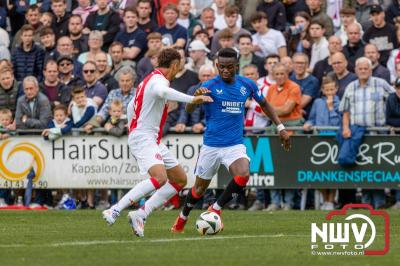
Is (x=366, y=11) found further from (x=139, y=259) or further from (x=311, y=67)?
(x=139, y=259)

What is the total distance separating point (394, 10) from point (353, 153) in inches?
160

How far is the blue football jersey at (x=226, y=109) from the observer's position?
15.6m

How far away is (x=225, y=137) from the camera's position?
617 inches

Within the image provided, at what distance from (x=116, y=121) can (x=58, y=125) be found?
1205 mm

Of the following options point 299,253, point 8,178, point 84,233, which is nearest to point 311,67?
point 8,178

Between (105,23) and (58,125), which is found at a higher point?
(105,23)

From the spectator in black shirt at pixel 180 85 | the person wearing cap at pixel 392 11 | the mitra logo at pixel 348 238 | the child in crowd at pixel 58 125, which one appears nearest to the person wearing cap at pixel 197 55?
the spectator in black shirt at pixel 180 85

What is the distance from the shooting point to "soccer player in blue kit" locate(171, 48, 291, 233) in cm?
1549

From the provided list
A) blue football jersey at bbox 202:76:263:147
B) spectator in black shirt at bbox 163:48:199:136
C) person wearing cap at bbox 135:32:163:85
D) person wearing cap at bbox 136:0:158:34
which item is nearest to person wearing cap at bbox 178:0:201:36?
person wearing cap at bbox 136:0:158:34

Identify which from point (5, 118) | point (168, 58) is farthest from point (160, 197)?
point (5, 118)

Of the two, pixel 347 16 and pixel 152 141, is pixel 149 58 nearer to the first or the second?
pixel 347 16

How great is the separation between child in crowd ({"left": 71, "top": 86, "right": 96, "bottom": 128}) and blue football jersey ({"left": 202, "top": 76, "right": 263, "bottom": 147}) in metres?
7.36

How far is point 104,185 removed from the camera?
22344 millimetres

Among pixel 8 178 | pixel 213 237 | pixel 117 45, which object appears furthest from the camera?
pixel 117 45
